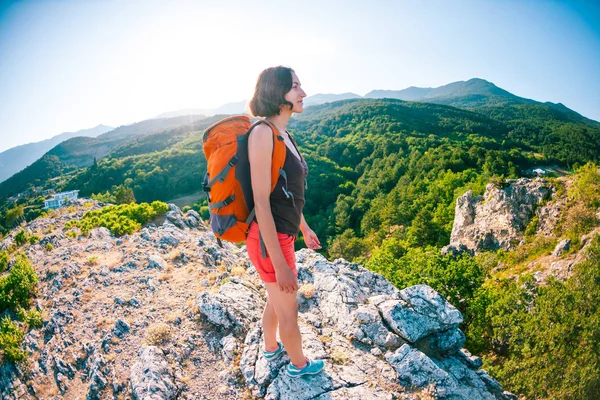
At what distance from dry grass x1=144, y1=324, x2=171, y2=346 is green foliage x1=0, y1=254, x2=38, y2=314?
4.01 m

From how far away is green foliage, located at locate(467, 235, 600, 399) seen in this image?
792 cm

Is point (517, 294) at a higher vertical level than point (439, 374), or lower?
lower

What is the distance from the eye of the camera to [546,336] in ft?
29.2

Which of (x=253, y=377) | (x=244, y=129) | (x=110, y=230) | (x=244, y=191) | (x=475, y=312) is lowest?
(x=475, y=312)

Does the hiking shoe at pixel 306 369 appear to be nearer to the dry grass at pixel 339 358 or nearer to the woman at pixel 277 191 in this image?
the dry grass at pixel 339 358

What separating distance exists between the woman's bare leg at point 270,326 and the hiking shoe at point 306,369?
13.4 inches

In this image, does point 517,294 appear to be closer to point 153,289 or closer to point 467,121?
point 153,289

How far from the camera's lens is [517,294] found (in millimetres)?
11430

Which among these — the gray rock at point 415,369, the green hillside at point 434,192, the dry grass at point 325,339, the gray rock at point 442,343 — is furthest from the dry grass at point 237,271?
the green hillside at point 434,192

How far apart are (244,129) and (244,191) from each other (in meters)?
0.55

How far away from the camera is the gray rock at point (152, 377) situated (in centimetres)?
381

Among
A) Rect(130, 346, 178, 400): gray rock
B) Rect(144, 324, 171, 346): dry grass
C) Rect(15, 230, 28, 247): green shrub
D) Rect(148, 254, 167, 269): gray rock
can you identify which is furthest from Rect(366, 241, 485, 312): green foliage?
Rect(15, 230, 28, 247): green shrub

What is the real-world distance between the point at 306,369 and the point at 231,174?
2.58 metres

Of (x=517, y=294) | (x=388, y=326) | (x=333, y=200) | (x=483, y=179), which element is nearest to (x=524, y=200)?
(x=517, y=294)
